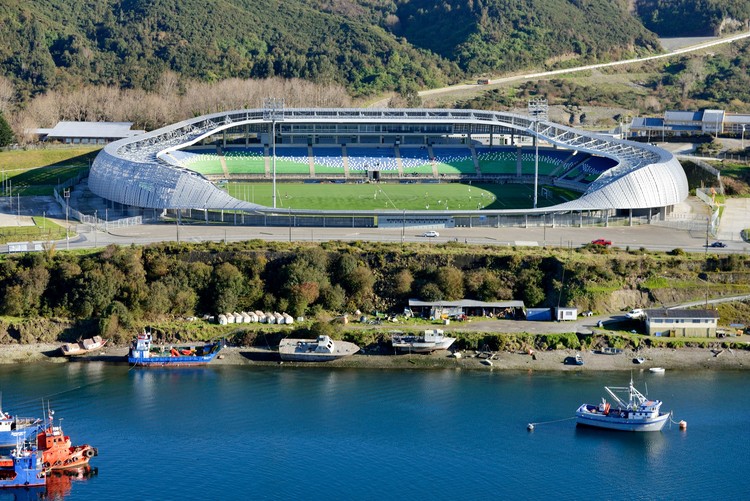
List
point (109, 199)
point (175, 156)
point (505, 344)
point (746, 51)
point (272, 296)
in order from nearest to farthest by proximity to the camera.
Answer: point (505, 344) → point (272, 296) → point (109, 199) → point (175, 156) → point (746, 51)

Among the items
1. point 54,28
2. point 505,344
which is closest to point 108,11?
point 54,28

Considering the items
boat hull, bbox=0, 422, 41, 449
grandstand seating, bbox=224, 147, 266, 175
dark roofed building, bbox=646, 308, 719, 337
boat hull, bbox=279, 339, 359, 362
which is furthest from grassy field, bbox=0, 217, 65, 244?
dark roofed building, bbox=646, 308, 719, 337

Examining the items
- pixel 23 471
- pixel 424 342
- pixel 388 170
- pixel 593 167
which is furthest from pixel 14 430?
pixel 593 167

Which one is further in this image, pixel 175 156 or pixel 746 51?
pixel 746 51

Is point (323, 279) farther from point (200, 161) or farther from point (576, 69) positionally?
point (576, 69)

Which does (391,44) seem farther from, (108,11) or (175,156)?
(175,156)

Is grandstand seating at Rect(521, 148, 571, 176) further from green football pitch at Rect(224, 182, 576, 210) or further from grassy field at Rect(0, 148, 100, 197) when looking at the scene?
grassy field at Rect(0, 148, 100, 197)

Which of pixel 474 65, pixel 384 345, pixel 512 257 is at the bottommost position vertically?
pixel 384 345

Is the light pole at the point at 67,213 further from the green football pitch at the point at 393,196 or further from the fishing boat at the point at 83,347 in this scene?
the green football pitch at the point at 393,196
